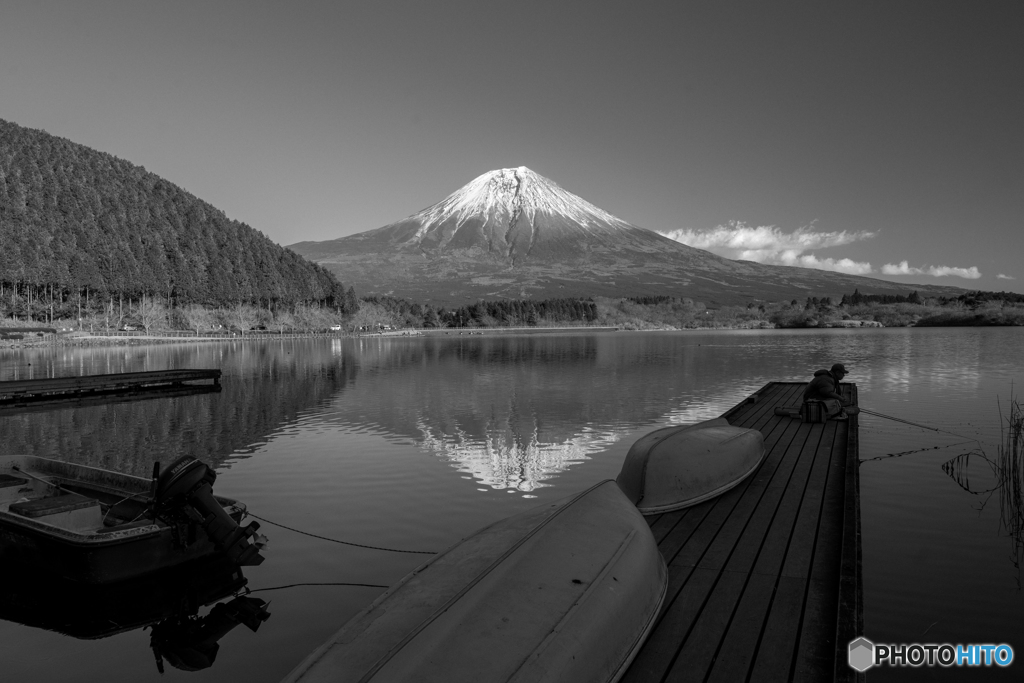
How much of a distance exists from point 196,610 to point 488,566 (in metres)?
4.44

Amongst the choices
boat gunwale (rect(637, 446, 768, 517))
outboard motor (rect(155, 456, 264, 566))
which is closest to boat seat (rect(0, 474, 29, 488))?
outboard motor (rect(155, 456, 264, 566))

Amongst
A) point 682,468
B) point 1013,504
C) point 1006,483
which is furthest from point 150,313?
point 1013,504

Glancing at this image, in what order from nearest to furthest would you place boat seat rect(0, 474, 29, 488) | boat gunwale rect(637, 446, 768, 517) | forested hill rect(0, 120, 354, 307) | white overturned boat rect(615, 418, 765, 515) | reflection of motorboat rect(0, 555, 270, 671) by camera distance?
reflection of motorboat rect(0, 555, 270, 671) < boat gunwale rect(637, 446, 768, 517) < white overturned boat rect(615, 418, 765, 515) < boat seat rect(0, 474, 29, 488) < forested hill rect(0, 120, 354, 307)

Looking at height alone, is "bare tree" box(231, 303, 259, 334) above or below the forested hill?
below

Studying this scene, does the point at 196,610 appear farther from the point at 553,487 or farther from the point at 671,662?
the point at 553,487

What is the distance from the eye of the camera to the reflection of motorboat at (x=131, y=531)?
22.8 ft

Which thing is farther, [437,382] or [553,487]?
[437,382]

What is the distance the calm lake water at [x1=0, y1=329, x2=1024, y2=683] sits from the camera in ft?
21.4

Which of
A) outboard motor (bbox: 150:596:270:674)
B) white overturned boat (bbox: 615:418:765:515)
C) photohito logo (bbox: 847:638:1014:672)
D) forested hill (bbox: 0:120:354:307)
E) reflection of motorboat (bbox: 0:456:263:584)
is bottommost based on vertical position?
outboard motor (bbox: 150:596:270:674)

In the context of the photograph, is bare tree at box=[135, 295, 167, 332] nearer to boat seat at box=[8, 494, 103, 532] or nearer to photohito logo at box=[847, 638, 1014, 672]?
boat seat at box=[8, 494, 103, 532]

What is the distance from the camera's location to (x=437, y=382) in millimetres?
33500

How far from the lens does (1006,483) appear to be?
11.2 m

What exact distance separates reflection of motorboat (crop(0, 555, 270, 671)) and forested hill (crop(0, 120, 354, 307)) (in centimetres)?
9774

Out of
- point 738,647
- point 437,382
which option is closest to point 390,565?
point 738,647
